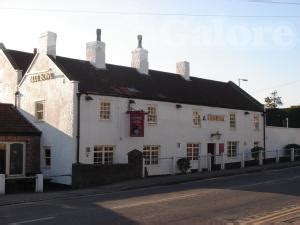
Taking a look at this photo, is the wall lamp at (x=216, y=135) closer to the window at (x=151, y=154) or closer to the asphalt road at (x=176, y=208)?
the window at (x=151, y=154)

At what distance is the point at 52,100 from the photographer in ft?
91.5

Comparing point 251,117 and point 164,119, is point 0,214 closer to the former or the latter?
point 164,119

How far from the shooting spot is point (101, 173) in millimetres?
24891

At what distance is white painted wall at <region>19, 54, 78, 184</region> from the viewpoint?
1025 inches

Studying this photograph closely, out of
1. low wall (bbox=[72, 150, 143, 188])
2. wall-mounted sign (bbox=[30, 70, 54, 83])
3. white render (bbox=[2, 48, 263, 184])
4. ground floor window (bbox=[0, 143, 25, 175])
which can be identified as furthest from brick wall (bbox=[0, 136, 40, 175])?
low wall (bbox=[72, 150, 143, 188])

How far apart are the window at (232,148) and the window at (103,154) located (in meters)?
11.4

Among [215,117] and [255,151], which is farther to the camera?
[255,151]

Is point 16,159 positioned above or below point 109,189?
above

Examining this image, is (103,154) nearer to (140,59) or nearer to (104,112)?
(104,112)

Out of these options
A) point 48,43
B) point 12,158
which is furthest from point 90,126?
point 48,43

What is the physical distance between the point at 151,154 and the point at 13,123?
870 centimetres

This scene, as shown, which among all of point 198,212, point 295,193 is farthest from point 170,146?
point 198,212

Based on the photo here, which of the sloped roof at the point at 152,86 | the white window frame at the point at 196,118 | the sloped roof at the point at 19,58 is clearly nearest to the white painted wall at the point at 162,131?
the white window frame at the point at 196,118

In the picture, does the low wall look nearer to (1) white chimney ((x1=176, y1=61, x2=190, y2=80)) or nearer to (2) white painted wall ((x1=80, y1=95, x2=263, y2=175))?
(2) white painted wall ((x1=80, y1=95, x2=263, y2=175))
